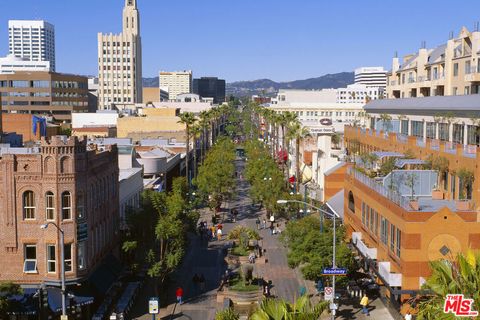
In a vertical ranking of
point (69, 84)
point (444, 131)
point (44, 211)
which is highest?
point (69, 84)

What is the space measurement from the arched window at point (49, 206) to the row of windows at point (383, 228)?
18.8m

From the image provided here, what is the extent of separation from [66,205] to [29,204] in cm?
203

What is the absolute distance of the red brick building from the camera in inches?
1313

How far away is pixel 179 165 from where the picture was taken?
9012 centimetres

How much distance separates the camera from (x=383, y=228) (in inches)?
1503

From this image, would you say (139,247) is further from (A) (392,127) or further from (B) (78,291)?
(A) (392,127)

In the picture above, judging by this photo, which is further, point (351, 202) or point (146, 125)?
point (146, 125)

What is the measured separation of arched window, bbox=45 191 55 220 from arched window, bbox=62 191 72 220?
1.71ft

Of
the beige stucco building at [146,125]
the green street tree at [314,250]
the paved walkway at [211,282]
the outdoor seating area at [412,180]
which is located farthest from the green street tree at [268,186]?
the beige stucco building at [146,125]

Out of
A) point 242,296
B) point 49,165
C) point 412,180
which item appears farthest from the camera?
point 242,296

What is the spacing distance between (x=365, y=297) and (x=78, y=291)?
1677 cm

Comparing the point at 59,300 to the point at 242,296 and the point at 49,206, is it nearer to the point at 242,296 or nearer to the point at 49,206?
the point at 49,206

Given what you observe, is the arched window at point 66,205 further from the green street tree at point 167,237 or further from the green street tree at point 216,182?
the green street tree at point 216,182

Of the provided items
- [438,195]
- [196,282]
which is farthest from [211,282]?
[438,195]
